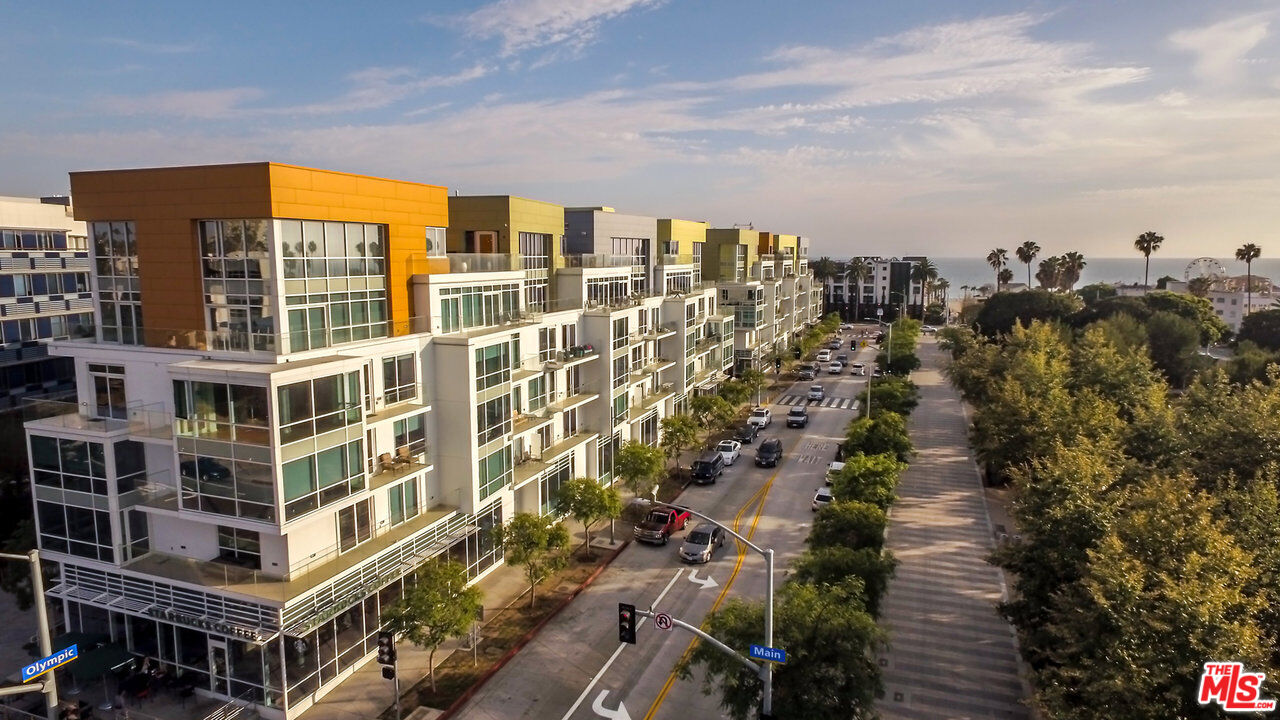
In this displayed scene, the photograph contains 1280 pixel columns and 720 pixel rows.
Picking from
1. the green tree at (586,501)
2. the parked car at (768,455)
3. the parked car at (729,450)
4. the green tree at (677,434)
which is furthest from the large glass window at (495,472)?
the parked car at (768,455)

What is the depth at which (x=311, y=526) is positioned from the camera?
23609 mm

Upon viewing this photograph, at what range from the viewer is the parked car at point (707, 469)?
46.7 m

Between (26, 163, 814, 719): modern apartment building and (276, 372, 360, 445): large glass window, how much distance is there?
64 millimetres

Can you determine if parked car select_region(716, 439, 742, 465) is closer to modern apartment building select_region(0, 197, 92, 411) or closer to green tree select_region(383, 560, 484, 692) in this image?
green tree select_region(383, 560, 484, 692)

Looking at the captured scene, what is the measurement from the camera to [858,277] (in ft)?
517

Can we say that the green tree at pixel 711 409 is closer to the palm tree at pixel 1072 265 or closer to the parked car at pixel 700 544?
the parked car at pixel 700 544

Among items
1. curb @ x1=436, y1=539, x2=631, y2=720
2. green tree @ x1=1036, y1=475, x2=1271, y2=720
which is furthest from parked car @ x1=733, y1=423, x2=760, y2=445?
green tree @ x1=1036, y1=475, x2=1271, y2=720

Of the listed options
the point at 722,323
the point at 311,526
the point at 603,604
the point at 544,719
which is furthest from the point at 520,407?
the point at 722,323

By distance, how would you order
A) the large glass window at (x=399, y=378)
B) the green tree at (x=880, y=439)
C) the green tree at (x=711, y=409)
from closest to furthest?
the large glass window at (x=399, y=378), the green tree at (x=880, y=439), the green tree at (x=711, y=409)

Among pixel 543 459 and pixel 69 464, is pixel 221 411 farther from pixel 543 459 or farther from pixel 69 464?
pixel 543 459

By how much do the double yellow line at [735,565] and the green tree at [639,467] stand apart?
530 cm

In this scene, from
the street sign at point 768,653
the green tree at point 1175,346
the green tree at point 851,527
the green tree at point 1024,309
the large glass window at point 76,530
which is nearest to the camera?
the street sign at point 768,653

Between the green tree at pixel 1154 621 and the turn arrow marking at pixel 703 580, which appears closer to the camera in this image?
the green tree at pixel 1154 621

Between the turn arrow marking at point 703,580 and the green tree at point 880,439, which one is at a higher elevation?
the green tree at point 880,439
